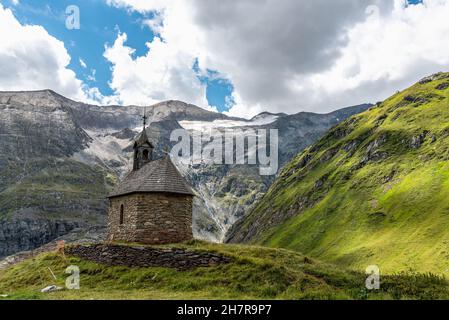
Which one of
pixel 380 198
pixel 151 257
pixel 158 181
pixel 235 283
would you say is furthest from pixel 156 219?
pixel 380 198

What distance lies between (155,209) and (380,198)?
344 ft

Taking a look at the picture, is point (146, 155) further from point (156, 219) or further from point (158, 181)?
point (156, 219)

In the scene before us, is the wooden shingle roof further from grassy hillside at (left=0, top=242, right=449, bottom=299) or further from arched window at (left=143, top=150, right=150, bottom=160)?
grassy hillside at (left=0, top=242, right=449, bottom=299)

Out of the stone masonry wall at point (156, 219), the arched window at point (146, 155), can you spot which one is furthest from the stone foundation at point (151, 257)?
the arched window at point (146, 155)

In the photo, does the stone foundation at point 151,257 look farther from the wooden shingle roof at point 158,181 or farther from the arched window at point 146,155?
the arched window at point 146,155

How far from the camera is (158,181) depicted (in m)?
39.4

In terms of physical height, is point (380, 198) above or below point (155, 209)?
above

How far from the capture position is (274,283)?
76.9ft

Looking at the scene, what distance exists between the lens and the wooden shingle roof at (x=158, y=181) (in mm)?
38812

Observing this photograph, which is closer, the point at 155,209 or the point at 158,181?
the point at 155,209

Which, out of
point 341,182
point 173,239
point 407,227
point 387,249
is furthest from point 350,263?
point 173,239

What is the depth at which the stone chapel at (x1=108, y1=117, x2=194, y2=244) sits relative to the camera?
37812mm
